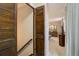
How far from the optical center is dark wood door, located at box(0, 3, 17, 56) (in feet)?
4.60

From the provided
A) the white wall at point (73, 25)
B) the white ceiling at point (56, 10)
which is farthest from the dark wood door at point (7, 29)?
the white wall at point (73, 25)

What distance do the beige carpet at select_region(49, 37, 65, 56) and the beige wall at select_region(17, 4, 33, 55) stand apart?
0.72ft

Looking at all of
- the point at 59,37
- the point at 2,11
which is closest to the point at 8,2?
the point at 2,11

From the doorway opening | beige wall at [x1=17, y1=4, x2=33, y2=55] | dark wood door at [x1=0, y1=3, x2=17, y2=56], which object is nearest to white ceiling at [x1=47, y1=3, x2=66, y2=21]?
the doorway opening

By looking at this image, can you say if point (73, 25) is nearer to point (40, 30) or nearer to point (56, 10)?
point (56, 10)

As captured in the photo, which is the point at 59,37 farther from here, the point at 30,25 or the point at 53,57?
the point at 30,25

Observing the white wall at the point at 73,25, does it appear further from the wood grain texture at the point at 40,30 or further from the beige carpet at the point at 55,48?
the wood grain texture at the point at 40,30

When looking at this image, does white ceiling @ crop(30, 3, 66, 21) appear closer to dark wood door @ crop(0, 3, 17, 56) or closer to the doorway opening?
the doorway opening

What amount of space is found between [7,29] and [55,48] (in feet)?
1.80

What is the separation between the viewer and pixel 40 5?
1.46m

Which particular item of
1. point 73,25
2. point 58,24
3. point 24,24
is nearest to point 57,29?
point 58,24

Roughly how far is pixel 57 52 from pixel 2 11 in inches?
28.4

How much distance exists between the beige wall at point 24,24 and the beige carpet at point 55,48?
22cm

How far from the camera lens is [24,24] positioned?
1476mm
